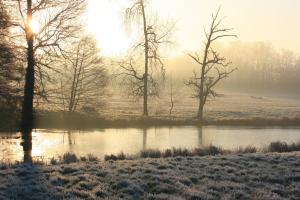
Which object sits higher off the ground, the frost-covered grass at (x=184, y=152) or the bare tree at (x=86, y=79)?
the bare tree at (x=86, y=79)

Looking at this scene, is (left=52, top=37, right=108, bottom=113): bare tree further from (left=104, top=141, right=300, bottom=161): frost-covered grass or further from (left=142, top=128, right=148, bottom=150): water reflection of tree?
(left=104, top=141, right=300, bottom=161): frost-covered grass

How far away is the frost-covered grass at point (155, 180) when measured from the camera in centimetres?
1098

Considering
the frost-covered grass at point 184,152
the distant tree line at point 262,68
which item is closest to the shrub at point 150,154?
the frost-covered grass at point 184,152

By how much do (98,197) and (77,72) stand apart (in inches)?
1377

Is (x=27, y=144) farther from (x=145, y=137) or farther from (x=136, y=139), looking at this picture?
(x=145, y=137)

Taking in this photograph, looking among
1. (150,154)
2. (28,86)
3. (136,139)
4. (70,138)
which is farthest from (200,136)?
(150,154)

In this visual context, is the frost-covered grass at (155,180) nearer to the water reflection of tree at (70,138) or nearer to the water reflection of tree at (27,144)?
the water reflection of tree at (27,144)

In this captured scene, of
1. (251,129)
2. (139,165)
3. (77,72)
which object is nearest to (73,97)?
(77,72)

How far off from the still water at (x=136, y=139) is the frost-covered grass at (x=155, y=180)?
683 cm

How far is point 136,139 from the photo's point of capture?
2881 centimetres

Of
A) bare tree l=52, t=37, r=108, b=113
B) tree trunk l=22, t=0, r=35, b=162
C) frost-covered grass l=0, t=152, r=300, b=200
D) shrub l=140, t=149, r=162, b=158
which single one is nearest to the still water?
tree trunk l=22, t=0, r=35, b=162

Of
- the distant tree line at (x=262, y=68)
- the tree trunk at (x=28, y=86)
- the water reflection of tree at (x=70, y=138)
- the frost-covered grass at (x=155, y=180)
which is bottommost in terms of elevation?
the frost-covered grass at (x=155, y=180)

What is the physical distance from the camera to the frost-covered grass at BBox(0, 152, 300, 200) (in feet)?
36.0

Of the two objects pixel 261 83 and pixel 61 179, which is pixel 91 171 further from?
pixel 261 83
